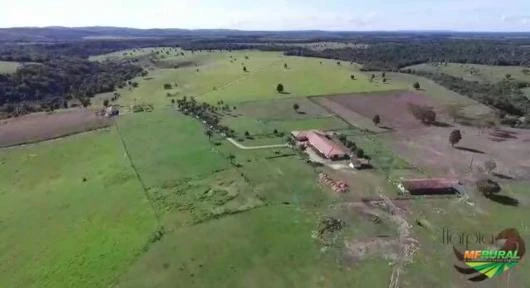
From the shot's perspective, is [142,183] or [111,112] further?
[111,112]

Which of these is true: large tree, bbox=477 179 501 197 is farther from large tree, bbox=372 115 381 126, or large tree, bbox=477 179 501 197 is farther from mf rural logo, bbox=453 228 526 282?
large tree, bbox=372 115 381 126

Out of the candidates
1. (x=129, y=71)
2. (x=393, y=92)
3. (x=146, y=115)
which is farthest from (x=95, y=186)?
(x=129, y=71)

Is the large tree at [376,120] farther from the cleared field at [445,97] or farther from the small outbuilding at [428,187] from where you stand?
the small outbuilding at [428,187]

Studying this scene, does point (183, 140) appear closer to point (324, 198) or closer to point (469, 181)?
point (324, 198)

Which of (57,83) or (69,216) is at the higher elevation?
(69,216)

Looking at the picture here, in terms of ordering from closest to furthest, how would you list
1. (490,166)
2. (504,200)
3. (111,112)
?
1. (504,200)
2. (490,166)
3. (111,112)

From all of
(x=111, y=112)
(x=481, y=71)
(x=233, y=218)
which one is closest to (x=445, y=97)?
(x=481, y=71)

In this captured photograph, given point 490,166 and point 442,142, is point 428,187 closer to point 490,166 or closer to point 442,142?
point 490,166
